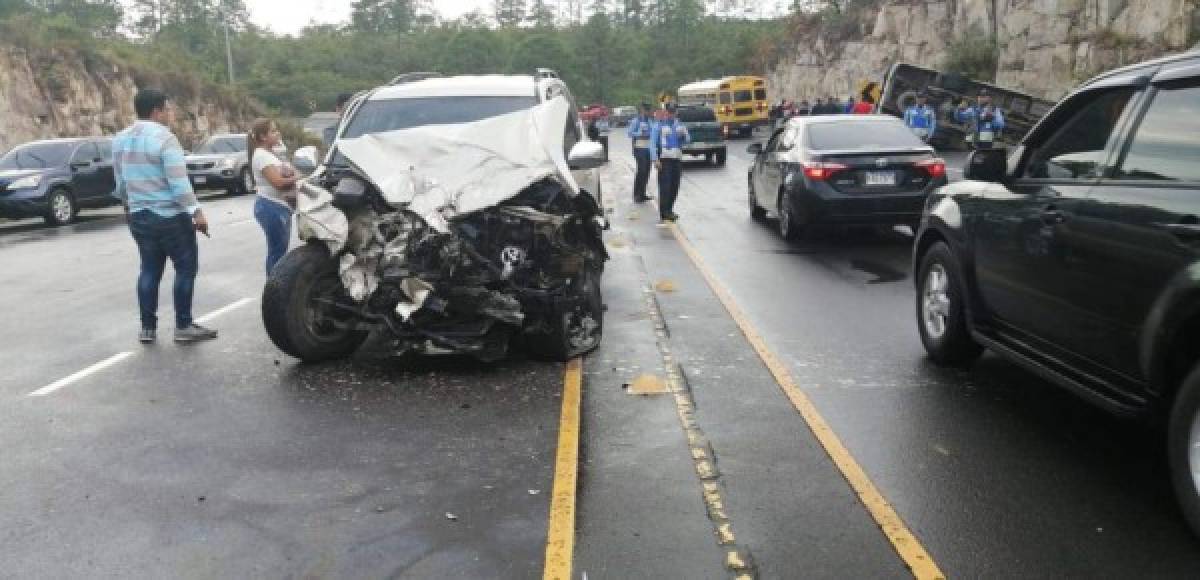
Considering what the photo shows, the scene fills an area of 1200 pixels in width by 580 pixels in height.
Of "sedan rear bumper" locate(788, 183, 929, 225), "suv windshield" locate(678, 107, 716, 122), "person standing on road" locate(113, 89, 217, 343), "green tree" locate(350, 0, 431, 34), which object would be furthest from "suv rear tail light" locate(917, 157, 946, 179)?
"green tree" locate(350, 0, 431, 34)

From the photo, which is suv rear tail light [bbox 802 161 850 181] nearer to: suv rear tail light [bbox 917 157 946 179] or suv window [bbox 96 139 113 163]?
suv rear tail light [bbox 917 157 946 179]

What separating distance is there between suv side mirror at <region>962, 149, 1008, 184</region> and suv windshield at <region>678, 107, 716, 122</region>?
21.6 meters

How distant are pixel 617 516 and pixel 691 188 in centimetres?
1722

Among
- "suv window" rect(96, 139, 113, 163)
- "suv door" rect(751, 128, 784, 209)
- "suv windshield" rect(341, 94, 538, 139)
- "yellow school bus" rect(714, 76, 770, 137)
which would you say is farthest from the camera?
"yellow school bus" rect(714, 76, 770, 137)

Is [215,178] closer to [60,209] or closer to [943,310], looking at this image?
[60,209]

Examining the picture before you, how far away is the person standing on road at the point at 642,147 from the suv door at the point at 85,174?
10.7 meters

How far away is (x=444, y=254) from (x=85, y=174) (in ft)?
53.2

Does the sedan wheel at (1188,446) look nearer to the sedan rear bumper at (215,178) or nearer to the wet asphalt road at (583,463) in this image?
the wet asphalt road at (583,463)

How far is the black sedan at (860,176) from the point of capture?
11008 mm

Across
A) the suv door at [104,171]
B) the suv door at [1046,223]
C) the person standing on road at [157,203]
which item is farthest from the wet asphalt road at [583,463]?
the suv door at [104,171]

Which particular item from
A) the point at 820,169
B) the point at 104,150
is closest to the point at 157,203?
the point at 820,169

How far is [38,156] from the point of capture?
19.0 m

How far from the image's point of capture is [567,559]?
3559mm

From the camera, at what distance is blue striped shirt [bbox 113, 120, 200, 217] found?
6.95m
